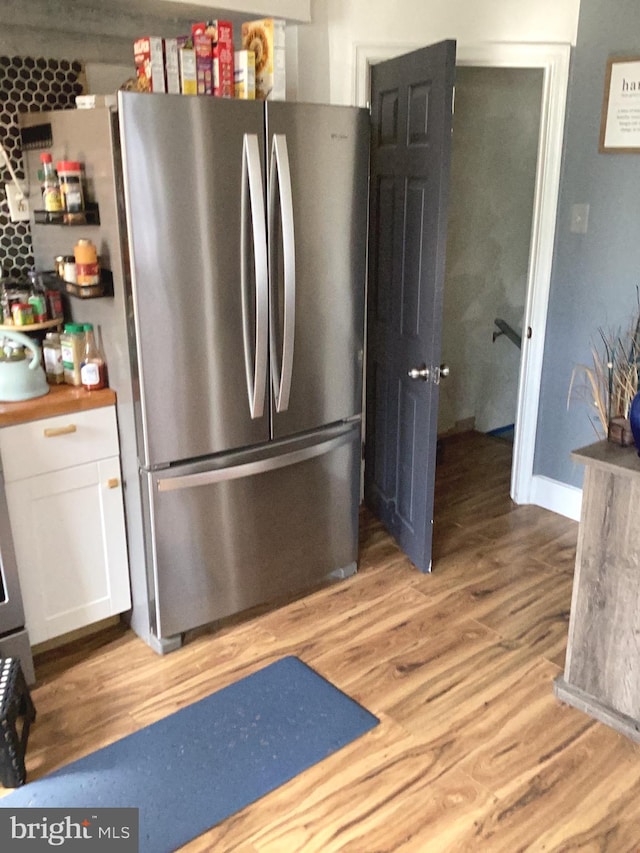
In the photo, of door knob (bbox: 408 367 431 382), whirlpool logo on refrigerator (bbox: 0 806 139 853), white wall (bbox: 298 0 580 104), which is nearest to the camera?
whirlpool logo on refrigerator (bbox: 0 806 139 853)

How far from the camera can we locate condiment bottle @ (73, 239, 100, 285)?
2.21m

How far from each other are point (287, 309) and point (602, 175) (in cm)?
163

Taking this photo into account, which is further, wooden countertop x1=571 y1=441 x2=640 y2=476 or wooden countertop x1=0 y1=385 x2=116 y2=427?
wooden countertop x1=0 y1=385 x2=116 y2=427

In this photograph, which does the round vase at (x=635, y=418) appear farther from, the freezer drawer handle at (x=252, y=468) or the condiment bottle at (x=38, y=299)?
the condiment bottle at (x=38, y=299)

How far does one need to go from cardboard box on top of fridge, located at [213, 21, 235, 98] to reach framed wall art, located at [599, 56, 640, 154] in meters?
1.62

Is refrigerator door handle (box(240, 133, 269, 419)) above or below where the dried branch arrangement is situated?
above

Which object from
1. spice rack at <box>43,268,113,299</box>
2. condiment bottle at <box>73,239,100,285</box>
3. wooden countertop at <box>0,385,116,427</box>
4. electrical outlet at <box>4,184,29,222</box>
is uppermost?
electrical outlet at <box>4,184,29,222</box>

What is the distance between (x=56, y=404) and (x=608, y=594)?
1.73 meters

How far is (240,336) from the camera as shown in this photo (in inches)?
93.1

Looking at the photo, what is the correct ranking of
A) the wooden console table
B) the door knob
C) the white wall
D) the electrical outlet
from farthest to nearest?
the white wall
the door knob
the electrical outlet
the wooden console table

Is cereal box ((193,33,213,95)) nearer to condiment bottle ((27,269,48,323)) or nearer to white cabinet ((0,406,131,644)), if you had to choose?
condiment bottle ((27,269,48,323))

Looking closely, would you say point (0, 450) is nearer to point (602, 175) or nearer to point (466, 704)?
point (466, 704)

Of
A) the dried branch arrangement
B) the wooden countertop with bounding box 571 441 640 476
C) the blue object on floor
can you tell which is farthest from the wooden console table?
the blue object on floor

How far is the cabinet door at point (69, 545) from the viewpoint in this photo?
2.29 metres
